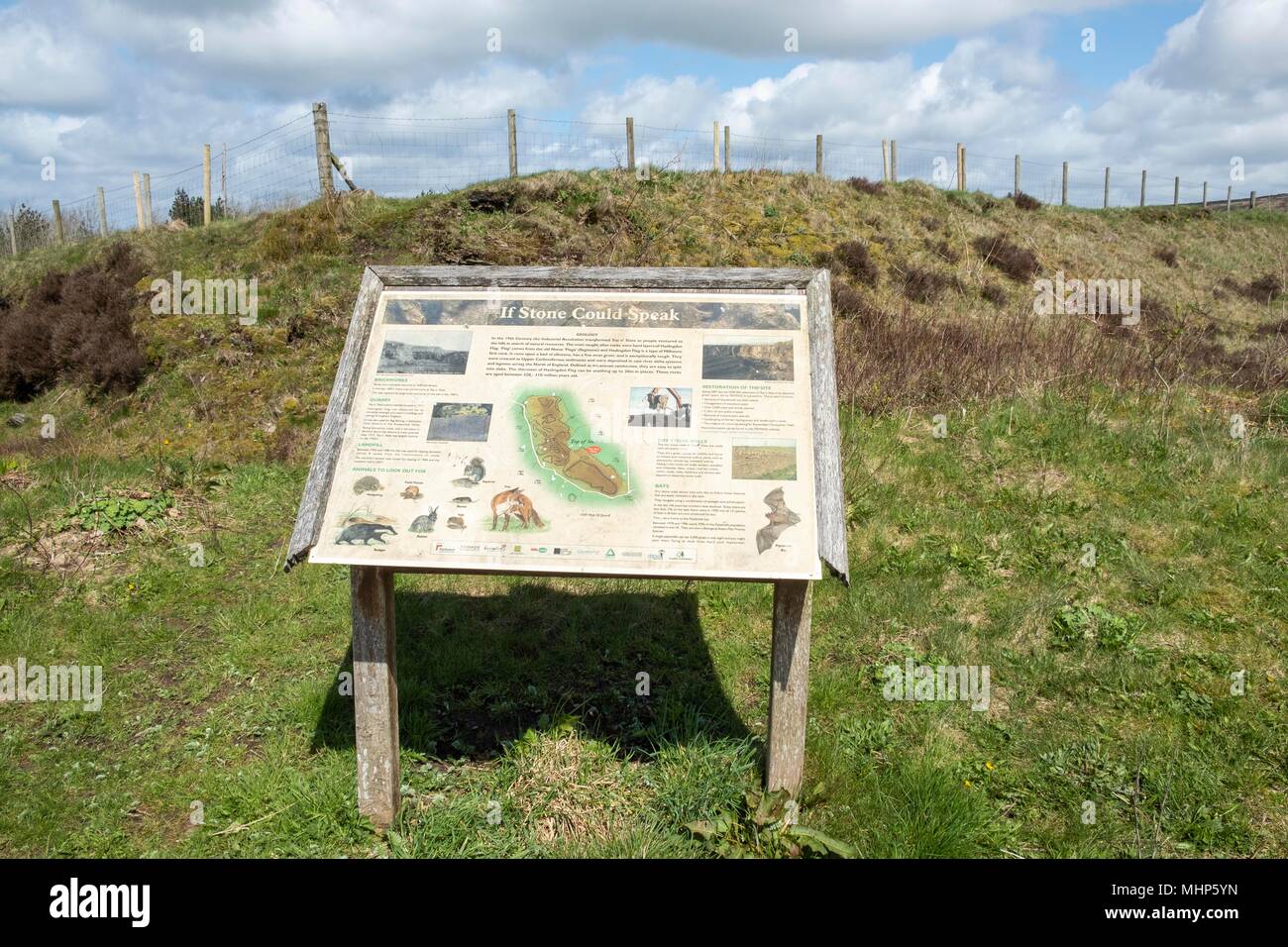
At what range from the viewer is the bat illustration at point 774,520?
9.48 feet

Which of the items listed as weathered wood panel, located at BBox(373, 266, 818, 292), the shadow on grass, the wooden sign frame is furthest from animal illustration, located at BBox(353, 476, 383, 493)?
the shadow on grass

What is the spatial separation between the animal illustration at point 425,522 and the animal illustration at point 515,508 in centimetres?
22

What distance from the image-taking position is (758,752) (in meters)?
3.75

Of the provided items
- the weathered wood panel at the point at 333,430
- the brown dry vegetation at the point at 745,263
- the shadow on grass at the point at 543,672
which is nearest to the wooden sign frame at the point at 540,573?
the weathered wood panel at the point at 333,430

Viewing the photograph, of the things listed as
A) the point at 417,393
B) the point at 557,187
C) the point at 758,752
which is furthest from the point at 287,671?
the point at 557,187

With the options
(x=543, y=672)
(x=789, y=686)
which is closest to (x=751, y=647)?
(x=543, y=672)

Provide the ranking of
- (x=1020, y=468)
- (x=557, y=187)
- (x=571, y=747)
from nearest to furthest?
(x=571, y=747), (x=1020, y=468), (x=557, y=187)

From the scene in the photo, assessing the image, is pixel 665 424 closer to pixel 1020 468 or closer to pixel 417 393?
pixel 417 393

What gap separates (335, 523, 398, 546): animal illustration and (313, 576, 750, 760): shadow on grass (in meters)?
1.40

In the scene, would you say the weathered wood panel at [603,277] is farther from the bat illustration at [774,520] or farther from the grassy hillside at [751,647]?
the grassy hillside at [751,647]

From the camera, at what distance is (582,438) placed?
3150 mm

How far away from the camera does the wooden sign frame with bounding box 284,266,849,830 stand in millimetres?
3092

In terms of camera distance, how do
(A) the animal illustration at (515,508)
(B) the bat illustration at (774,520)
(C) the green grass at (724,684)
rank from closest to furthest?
(B) the bat illustration at (774,520), (A) the animal illustration at (515,508), (C) the green grass at (724,684)
